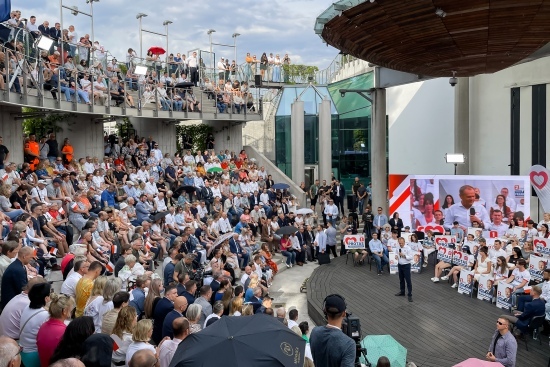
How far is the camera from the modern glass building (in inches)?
1136

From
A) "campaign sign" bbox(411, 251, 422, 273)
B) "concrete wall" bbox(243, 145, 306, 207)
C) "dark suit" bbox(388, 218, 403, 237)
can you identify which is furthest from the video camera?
"concrete wall" bbox(243, 145, 306, 207)

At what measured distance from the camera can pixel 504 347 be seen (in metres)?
8.42

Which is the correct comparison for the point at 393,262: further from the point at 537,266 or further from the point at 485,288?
the point at 537,266

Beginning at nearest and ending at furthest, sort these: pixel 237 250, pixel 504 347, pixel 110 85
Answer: pixel 504 347 < pixel 237 250 < pixel 110 85

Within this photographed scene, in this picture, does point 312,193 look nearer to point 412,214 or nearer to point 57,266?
point 412,214

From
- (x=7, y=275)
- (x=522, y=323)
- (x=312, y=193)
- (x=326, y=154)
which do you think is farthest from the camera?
(x=326, y=154)

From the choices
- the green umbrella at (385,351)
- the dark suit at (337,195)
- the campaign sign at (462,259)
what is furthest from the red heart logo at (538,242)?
the dark suit at (337,195)

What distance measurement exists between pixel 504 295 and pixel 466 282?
1539mm

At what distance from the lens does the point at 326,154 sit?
27.0 meters

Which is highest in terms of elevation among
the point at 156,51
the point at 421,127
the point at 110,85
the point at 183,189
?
the point at 156,51

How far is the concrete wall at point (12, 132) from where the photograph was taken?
16.7m

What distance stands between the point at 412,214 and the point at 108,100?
1215 cm

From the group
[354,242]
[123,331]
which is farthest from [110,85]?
[123,331]

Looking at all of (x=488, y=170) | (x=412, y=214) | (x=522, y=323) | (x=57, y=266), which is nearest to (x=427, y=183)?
(x=412, y=214)
